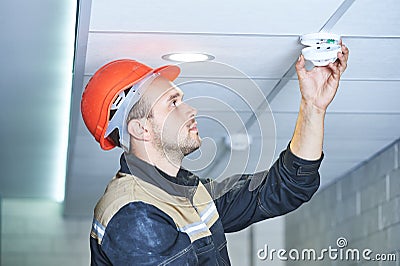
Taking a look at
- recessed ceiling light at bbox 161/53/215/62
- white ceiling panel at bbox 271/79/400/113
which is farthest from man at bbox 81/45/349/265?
white ceiling panel at bbox 271/79/400/113

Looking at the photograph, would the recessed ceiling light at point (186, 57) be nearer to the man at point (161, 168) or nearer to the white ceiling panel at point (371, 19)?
the man at point (161, 168)

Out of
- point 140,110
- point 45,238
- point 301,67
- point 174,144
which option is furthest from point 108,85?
point 45,238

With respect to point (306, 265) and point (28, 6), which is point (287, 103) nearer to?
point (28, 6)

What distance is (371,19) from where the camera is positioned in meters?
1.95

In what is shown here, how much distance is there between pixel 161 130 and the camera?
202 cm

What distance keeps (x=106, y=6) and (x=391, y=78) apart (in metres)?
0.99

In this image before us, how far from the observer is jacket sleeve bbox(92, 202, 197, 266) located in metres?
1.83

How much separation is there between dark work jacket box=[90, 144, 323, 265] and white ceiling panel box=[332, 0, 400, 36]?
349 millimetres

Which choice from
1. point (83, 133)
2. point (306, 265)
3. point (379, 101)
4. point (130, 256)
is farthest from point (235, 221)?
point (306, 265)

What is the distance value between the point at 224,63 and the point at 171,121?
0.43 meters

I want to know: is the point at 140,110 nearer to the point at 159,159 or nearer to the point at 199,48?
the point at 159,159

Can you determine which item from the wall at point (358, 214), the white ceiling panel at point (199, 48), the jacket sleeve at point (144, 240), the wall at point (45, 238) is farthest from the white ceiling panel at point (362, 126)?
the wall at point (45, 238)

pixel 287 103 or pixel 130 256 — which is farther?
pixel 287 103

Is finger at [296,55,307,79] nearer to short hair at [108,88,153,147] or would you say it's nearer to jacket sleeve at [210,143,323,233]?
jacket sleeve at [210,143,323,233]
